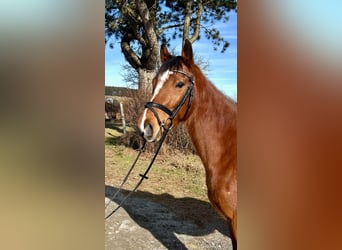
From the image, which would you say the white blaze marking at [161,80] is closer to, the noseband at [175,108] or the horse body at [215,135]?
the noseband at [175,108]

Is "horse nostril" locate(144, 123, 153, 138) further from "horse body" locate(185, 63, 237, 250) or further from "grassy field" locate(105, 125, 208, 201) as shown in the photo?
"grassy field" locate(105, 125, 208, 201)

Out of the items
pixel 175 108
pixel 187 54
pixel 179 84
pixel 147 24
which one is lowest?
pixel 175 108

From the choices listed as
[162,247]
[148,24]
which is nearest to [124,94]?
[148,24]

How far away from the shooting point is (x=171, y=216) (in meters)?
2.48

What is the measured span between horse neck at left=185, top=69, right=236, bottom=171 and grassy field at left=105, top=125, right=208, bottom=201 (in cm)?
145

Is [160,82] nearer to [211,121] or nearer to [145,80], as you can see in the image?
[211,121]

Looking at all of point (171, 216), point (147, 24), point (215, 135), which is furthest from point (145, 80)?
point (215, 135)

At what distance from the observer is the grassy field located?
2.80 metres

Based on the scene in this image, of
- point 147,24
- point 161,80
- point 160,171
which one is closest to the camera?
point 161,80

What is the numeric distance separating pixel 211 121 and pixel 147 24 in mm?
1348
